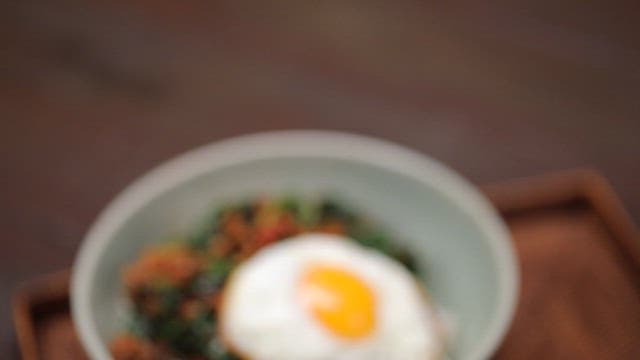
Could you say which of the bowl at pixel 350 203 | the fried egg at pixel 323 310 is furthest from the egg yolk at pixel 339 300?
the bowl at pixel 350 203

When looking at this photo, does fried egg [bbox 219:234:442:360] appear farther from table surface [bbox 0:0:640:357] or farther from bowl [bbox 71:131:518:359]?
table surface [bbox 0:0:640:357]

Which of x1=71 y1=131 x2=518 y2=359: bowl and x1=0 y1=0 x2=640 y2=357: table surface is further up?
x1=0 y1=0 x2=640 y2=357: table surface

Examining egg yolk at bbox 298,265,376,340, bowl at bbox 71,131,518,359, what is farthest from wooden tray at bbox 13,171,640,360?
egg yolk at bbox 298,265,376,340

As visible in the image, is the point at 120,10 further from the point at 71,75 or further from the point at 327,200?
the point at 327,200

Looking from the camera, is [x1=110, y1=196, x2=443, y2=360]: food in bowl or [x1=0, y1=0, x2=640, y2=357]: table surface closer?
[x1=110, y1=196, x2=443, y2=360]: food in bowl

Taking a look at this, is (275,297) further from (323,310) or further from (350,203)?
(350,203)

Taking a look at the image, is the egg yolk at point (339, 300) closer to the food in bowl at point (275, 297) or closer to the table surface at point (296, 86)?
the food in bowl at point (275, 297)
